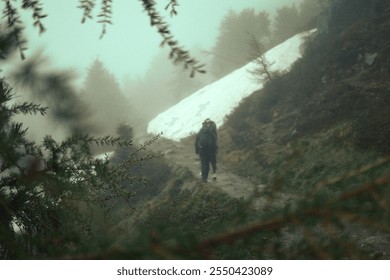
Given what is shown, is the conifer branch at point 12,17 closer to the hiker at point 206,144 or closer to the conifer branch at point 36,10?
the conifer branch at point 36,10

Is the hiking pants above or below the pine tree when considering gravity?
below

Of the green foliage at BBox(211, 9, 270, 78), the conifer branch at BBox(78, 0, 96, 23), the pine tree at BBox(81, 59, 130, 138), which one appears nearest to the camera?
the conifer branch at BBox(78, 0, 96, 23)

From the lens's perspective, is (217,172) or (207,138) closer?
(207,138)

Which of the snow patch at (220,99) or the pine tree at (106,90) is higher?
the pine tree at (106,90)

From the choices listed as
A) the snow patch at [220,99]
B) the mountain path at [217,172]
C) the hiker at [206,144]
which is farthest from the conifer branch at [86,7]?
the snow patch at [220,99]

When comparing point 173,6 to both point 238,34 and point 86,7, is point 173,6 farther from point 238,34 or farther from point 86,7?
point 238,34

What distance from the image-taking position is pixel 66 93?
57.1 inches

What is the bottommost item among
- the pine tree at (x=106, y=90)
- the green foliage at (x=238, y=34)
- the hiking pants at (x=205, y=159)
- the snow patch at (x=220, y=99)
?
the hiking pants at (x=205, y=159)

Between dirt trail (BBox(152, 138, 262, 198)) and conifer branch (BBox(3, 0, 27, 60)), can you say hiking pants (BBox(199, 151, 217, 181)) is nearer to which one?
dirt trail (BBox(152, 138, 262, 198))

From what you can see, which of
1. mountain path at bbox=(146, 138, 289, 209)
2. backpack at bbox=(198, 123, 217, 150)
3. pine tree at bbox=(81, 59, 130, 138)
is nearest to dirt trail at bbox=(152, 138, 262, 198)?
mountain path at bbox=(146, 138, 289, 209)

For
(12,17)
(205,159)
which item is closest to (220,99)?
(205,159)

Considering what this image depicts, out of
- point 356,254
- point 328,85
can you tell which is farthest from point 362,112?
point 356,254
